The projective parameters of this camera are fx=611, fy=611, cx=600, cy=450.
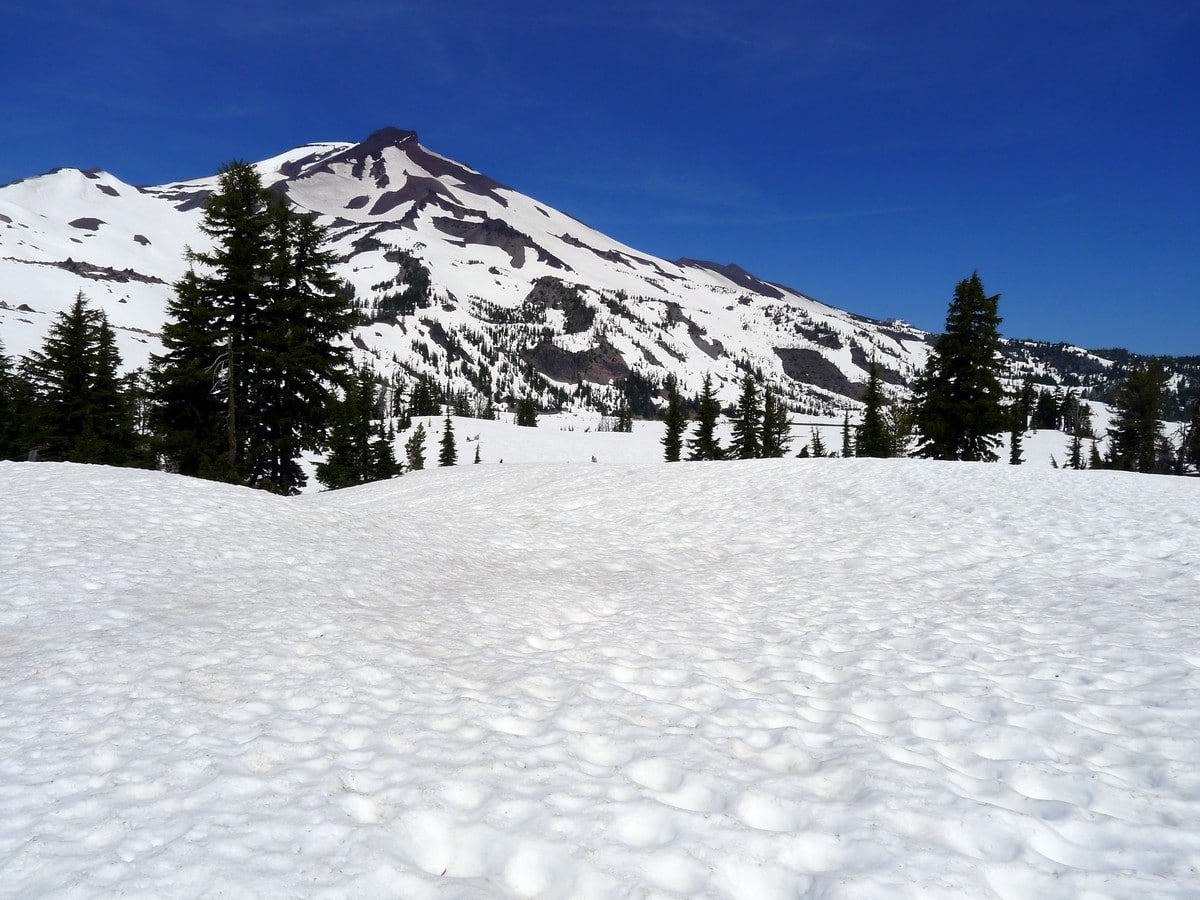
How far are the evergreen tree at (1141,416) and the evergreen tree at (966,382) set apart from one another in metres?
22.2

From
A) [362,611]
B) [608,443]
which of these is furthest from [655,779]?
[608,443]

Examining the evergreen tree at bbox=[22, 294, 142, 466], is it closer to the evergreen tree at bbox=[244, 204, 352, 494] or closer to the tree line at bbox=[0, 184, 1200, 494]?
the tree line at bbox=[0, 184, 1200, 494]

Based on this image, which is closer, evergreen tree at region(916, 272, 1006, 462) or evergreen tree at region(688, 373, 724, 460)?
evergreen tree at region(916, 272, 1006, 462)

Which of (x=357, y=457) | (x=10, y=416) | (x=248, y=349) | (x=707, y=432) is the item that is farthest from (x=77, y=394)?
(x=707, y=432)

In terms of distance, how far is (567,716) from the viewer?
5633mm

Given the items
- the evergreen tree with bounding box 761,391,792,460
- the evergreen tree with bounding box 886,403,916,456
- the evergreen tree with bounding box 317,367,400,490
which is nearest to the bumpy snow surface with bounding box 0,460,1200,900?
the evergreen tree with bounding box 886,403,916,456

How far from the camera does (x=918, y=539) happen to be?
13.6 meters

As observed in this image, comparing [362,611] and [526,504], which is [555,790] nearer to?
[362,611]

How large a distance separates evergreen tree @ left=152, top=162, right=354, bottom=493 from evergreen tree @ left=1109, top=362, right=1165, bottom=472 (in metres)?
56.5

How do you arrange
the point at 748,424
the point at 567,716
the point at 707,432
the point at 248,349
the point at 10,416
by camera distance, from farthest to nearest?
the point at 707,432
the point at 748,424
the point at 10,416
the point at 248,349
the point at 567,716

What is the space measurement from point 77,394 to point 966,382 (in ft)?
159

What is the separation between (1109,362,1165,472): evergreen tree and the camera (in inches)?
1832

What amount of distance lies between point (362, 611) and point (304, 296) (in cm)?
2175

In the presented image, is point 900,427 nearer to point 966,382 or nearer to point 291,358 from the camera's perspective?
point 966,382
